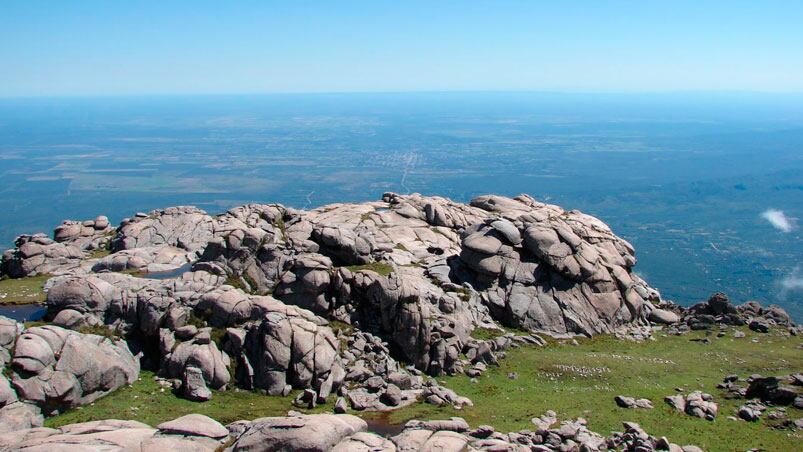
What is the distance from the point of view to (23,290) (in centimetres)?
5153

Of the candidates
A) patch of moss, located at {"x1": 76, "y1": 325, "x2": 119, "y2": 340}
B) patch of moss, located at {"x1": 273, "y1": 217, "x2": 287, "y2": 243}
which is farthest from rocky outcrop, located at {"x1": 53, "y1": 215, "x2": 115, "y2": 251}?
patch of moss, located at {"x1": 76, "y1": 325, "x2": 119, "y2": 340}

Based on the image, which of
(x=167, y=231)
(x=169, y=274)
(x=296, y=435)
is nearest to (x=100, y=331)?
(x=169, y=274)

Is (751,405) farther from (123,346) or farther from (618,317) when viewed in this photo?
(123,346)

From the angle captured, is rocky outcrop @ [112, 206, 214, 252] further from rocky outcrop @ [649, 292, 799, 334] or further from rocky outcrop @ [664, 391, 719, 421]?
rocky outcrop @ [649, 292, 799, 334]

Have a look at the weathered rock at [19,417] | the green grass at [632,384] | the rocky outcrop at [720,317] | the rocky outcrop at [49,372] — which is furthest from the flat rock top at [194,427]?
the rocky outcrop at [720,317]

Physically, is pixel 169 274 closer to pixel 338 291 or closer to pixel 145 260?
pixel 145 260

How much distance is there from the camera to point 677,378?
153 ft

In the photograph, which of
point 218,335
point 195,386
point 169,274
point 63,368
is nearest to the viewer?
point 63,368

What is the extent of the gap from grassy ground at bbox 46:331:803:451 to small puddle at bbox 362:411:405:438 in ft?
2.25

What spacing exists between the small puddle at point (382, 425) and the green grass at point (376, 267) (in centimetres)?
1530

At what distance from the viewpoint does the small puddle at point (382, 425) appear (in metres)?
35.8

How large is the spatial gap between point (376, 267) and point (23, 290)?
32.6 m

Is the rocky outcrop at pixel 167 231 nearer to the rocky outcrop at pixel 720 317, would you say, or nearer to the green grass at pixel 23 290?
the green grass at pixel 23 290

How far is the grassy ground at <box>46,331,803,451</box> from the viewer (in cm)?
3628
